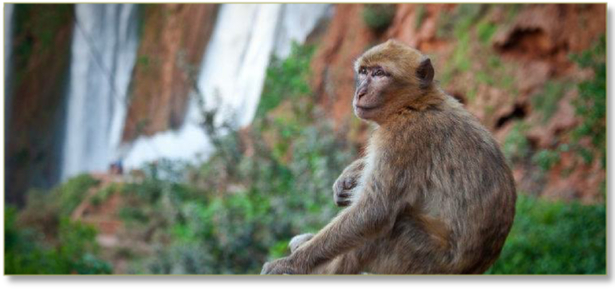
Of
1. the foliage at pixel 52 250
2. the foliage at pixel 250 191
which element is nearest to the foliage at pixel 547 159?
the foliage at pixel 250 191

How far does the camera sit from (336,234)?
444cm

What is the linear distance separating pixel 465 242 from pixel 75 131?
6.42m

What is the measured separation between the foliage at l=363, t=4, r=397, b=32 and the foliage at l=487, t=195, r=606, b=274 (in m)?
3.30

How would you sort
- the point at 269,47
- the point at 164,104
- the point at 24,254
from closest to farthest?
the point at 24,254 < the point at 269,47 < the point at 164,104

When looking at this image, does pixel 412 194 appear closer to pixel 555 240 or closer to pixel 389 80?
pixel 389 80

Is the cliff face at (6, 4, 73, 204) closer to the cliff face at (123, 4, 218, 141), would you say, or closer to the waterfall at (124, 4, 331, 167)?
the cliff face at (123, 4, 218, 141)

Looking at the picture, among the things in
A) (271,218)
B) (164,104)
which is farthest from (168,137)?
(271,218)

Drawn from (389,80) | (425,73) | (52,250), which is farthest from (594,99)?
(52,250)

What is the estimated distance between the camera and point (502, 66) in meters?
10.6

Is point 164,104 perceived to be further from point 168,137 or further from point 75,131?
point 75,131

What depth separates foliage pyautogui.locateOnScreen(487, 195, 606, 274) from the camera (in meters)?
7.57

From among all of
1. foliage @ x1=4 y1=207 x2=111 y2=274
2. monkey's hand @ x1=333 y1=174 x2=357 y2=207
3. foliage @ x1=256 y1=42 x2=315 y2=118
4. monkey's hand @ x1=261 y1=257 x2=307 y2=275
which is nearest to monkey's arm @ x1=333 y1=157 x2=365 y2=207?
monkey's hand @ x1=333 y1=174 x2=357 y2=207

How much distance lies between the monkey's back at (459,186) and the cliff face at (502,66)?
16.5ft

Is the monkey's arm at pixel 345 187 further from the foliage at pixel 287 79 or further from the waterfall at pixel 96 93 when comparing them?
the waterfall at pixel 96 93
